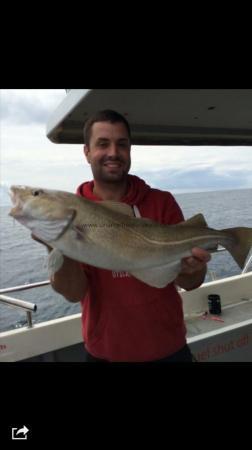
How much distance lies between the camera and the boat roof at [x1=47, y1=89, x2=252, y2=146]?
2.69 m

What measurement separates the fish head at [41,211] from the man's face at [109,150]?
0.49 metres

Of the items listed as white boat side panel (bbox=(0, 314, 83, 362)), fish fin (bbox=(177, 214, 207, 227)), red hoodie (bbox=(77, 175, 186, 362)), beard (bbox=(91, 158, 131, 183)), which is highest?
beard (bbox=(91, 158, 131, 183))

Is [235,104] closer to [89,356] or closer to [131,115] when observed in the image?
[131,115]

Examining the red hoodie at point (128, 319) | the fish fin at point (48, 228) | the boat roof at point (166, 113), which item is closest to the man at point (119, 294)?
the red hoodie at point (128, 319)

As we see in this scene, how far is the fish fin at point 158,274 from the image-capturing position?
190 centimetres

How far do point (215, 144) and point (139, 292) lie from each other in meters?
2.94

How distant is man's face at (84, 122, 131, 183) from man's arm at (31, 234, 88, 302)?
0.58 m

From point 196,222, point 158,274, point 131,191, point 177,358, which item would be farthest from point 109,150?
point 177,358

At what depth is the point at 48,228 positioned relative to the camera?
169 cm

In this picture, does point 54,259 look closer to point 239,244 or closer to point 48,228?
point 48,228

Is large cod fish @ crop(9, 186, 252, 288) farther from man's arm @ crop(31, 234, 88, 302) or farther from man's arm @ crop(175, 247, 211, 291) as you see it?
man's arm @ crop(31, 234, 88, 302)

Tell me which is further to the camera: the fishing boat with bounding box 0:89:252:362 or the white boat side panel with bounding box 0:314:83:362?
the white boat side panel with bounding box 0:314:83:362

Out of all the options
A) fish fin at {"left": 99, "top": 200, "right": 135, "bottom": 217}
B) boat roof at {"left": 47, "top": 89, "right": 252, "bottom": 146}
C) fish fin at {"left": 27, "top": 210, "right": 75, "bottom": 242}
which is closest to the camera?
fish fin at {"left": 27, "top": 210, "right": 75, "bottom": 242}

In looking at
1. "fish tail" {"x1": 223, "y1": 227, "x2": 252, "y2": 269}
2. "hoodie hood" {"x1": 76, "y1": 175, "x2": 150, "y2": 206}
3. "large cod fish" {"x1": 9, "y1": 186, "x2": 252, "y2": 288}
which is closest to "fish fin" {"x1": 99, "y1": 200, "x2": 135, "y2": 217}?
"large cod fish" {"x1": 9, "y1": 186, "x2": 252, "y2": 288}
